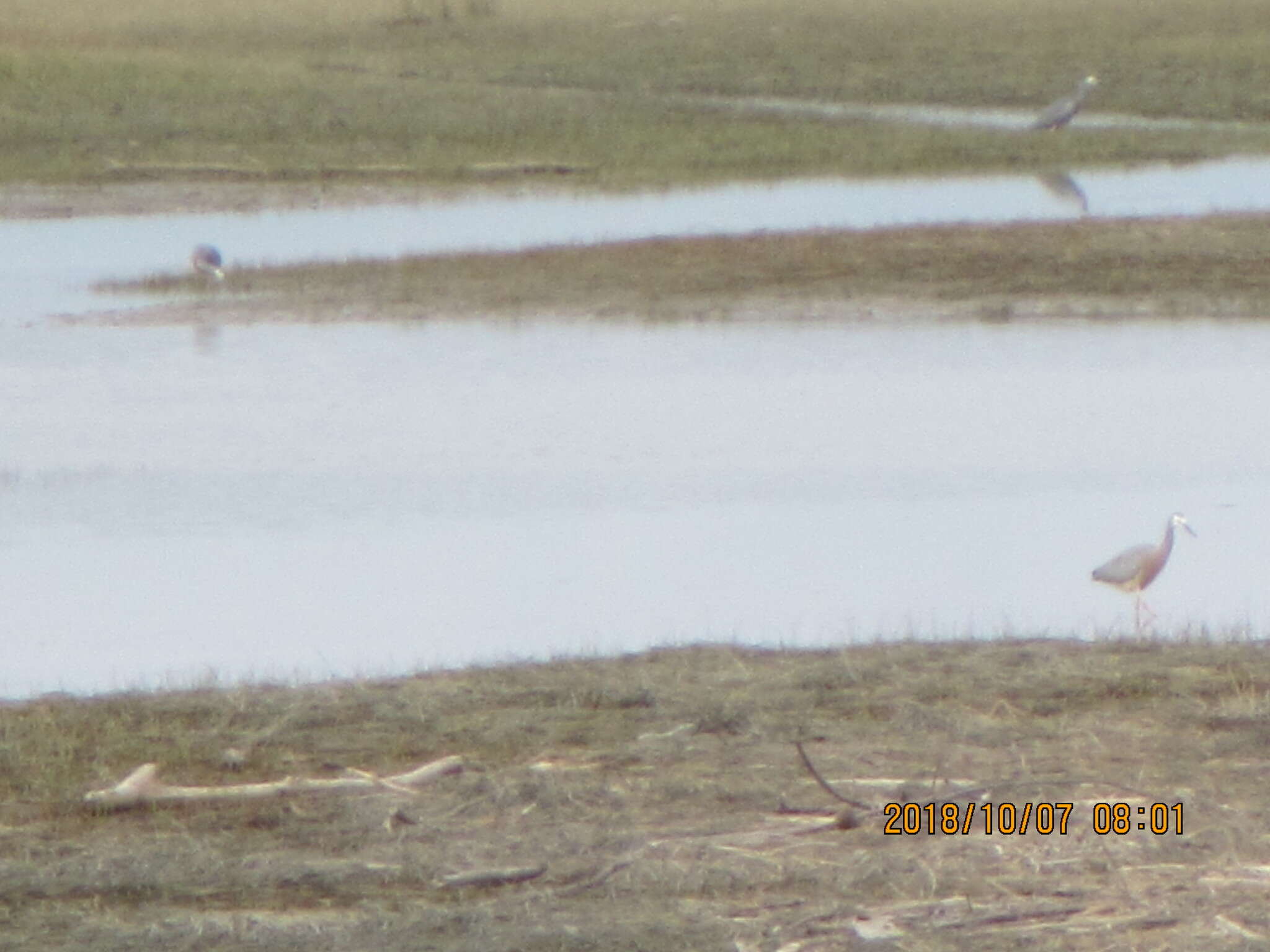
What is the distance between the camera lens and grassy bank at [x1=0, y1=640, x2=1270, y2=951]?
5043 millimetres

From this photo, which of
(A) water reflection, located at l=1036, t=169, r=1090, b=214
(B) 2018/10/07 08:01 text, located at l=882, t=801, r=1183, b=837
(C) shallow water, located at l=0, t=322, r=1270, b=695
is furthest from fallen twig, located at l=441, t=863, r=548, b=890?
(A) water reflection, located at l=1036, t=169, r=1090, b=214

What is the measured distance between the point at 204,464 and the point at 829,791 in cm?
642

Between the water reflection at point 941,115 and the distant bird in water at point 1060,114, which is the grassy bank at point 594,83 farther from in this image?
the water reflection at point 941,115

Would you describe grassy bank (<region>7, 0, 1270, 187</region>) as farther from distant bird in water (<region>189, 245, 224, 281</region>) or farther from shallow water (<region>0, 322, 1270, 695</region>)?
shallow water (<region>0, 322, 1270, 695</region>)

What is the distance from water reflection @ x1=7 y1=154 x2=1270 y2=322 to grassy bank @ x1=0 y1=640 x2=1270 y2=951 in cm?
1066

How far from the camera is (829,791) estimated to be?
565 centimetres

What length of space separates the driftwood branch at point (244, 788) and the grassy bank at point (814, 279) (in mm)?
10115

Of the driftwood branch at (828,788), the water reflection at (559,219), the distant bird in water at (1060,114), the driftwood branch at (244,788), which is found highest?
the distant bird in water at (1060,114)

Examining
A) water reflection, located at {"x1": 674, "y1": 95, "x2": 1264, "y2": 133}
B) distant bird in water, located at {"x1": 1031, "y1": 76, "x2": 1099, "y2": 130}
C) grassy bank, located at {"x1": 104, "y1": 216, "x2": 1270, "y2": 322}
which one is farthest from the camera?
water reflection, located at {"x1": 674, "y1": 95, "x2": 1264, "y2": 133}

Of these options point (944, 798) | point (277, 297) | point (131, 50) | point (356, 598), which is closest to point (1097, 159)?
point (277, 297)

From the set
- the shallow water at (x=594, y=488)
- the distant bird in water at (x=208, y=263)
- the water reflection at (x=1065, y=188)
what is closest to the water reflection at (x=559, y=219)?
the water reflection at (x=1065, y=188)

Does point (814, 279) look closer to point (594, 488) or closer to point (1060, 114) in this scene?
point (594, 488)

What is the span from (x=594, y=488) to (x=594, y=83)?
91.7 ft

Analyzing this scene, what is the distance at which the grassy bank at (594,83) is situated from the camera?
27.0 metres
